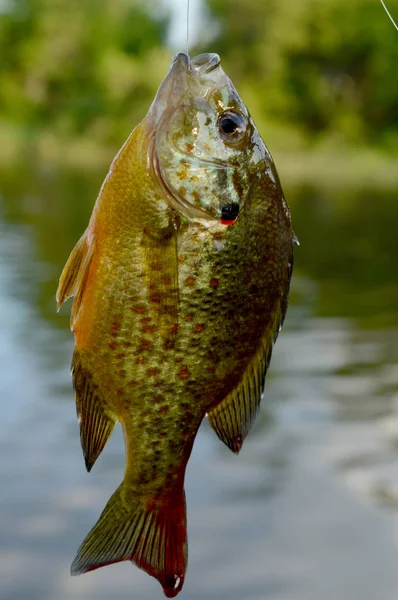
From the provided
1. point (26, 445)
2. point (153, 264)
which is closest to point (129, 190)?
point (153, 264)

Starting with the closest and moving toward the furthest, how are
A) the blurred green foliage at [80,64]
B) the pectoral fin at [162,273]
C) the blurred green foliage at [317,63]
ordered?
the pectoral fin at [162,273], the blurred green foliage at [317,63], the blurred green foliage at [80,64]

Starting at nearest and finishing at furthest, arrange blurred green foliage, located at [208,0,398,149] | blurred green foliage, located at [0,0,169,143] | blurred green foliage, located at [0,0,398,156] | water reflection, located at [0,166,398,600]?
water reflection, located at [0,166,398,600]
blurred green foliage, located at [0,0,398,156]
blurred green foliage, located at [208,0,398,149]
blurred green foliage, located at [0,0,169,143]

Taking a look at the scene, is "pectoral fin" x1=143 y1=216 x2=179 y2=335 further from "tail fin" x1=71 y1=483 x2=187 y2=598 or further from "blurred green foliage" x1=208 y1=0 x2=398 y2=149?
"blurred green foliage" x1=208 y1=0 x2=398 y2=149

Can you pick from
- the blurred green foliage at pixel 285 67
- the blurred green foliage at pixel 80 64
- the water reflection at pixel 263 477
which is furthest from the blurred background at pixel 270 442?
the blurred green foliage at pixel 80 64

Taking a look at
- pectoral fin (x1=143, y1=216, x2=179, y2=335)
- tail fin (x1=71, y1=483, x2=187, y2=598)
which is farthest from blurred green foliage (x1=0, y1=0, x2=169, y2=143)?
pectoral fin (x1=143, y1=216, x2=179, y2=335)

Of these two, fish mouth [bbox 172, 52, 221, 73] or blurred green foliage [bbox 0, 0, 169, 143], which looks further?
blurred green foliage [bbox 0, 0, 169, 143]

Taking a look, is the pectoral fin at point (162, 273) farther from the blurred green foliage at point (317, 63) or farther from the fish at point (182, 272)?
the blurred green foliage at point (317, 63)

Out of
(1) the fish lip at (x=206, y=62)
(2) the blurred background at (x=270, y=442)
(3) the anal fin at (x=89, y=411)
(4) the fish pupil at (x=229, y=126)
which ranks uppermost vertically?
(1) the fish lip at (x=206, y=62)
